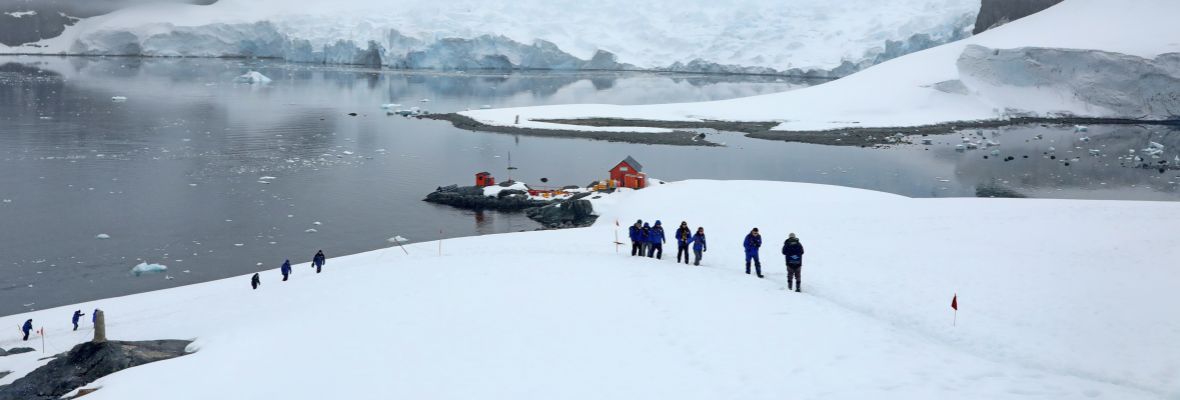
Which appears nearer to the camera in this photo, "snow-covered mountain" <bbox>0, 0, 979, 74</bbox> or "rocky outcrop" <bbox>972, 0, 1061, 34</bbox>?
"rocky outcrop" <bbox>972, 0, 1061, 34</bbox>

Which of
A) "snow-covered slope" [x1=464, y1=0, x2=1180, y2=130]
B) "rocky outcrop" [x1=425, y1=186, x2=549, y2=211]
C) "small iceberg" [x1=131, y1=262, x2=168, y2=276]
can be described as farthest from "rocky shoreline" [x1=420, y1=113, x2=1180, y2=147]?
"small iceberg" [x1=131, y1=262, x2=168, y2=276]

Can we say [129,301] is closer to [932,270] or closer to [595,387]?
[595,387]

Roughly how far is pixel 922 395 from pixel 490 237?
1691cm

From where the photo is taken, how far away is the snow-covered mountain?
357 feet

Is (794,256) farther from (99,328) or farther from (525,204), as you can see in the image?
(525,204)

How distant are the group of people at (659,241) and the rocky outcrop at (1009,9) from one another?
81618 millimetres

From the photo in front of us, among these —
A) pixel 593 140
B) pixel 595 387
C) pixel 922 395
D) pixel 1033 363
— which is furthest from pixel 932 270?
pixel 593 140

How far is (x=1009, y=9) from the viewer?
8888cm

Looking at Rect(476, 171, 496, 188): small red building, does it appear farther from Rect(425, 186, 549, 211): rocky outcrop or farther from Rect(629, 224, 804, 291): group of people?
Rect(629, 224, 804, 291): group of people

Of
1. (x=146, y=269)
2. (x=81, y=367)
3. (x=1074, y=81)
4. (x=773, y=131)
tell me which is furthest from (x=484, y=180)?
(x=1074, y=81)

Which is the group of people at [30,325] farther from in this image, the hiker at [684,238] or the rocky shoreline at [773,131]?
the rocky shoreline at [773,131]

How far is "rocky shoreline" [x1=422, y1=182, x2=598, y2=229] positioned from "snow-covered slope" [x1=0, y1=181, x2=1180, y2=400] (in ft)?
35.3

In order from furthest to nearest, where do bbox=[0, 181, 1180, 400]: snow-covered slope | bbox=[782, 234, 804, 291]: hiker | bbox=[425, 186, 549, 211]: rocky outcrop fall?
bbox=[425, 186, 549, 211]: rocky outcrop → bbox=[782, 234, 804, 291]: hiker → bbox=[0, 181, 1180, 400]: snow-covered slope

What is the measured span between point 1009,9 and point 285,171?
7628 centimetres
